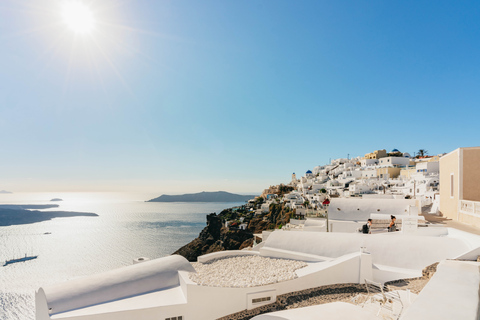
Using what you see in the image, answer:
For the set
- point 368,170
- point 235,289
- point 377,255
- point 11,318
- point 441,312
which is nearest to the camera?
point 441,312

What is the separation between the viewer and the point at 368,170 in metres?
54.4

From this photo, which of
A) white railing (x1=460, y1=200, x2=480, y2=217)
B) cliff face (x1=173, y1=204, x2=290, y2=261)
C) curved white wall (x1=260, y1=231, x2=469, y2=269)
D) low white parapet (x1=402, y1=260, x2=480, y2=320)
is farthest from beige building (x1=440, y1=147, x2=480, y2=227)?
cliff face (x1=173, y1=204, x2=290, y2=261)

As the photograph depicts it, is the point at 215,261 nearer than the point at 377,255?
No

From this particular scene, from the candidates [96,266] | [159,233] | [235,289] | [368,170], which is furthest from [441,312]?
[159,233]

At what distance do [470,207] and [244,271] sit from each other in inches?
359

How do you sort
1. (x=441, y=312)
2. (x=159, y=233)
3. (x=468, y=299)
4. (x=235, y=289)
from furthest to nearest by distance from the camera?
(x=159, y=233), (x=235, y=289), (x=468, y=299), (x=441, y=312)

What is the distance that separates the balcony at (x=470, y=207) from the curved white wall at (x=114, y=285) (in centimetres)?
1011

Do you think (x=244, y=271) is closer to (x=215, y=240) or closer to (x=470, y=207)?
(x=470, y=207)

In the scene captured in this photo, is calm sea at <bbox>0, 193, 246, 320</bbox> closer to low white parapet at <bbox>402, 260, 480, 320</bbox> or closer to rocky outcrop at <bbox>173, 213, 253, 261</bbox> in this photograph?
rocky outcrop at <bbox>173, 213, 253, 261</bbox>

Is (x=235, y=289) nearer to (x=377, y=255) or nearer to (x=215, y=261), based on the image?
(x=215, y=261)

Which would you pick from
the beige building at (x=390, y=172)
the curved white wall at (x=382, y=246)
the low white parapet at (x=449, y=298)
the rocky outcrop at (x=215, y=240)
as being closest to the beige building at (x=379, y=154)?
the beige building at (x=390, y=172)

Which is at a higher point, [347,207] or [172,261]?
[347,207]

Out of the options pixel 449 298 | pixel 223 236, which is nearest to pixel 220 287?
pixel 449 298

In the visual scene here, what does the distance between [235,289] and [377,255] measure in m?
4.59
